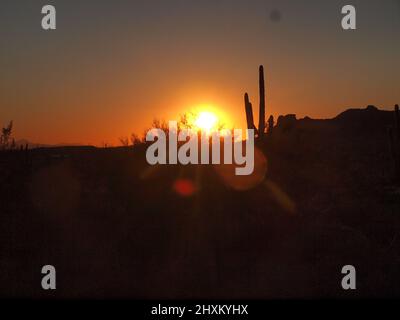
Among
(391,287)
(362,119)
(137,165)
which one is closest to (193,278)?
(391,287)

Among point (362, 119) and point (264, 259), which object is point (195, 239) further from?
point (362, 119)

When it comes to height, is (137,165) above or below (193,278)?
above

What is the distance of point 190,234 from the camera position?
1140 centimetres

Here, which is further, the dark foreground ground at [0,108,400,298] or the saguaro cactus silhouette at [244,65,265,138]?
the saguaro cactus silhouette at [244,65,265,138]

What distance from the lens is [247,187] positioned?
16.0 metres

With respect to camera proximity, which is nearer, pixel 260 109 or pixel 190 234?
pixel 190 234

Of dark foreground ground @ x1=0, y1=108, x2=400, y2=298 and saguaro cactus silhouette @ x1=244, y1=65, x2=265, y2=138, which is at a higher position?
saguaro cactus silhouette @ x1=244, y1=65, x2=265, y2=138

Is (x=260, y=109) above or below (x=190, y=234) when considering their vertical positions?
above

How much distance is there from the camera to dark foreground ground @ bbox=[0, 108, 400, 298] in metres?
9.55

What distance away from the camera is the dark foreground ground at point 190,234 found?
9.55 metres

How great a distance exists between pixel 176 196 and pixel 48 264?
456cm

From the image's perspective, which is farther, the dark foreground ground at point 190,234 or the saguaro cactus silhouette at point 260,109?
the saguaro cactus silhouette at point 260,109

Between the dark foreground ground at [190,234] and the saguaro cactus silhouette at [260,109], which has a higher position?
the saguaro cactus silhouette at [260,109]
